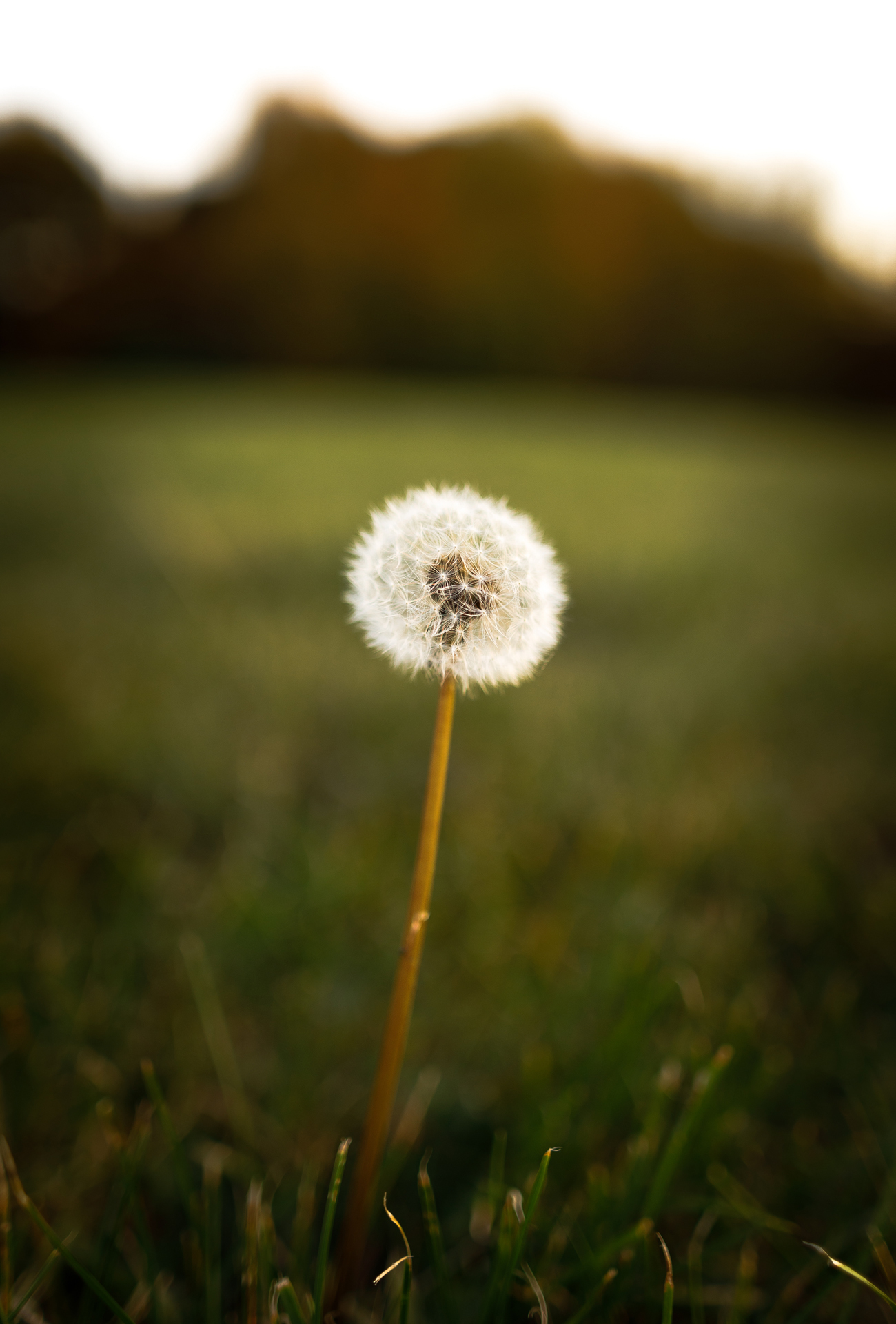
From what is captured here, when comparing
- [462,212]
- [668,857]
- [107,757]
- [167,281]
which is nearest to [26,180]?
[167,281]

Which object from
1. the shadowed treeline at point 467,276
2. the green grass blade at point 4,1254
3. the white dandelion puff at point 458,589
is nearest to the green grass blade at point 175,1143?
the green grass blade at point 4,1254

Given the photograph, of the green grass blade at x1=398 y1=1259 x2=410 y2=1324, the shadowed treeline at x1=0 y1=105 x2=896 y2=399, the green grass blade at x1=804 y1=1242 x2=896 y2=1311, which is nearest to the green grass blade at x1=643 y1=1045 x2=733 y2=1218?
the green grass blade at x1=804 y1=1242 x2=896 y2=1311

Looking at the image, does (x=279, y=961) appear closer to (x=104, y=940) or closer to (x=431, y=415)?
(x=104, y=940)

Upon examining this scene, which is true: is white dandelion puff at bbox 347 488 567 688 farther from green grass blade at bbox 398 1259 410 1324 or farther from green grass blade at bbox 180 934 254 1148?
green grass blade at bbox 180 934 254 1148

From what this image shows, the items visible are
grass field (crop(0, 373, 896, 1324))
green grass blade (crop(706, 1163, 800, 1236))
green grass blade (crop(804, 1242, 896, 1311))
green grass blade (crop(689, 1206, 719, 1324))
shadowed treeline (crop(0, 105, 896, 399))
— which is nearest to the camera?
green grass blade (crop(804, 1242, 896, 1311))

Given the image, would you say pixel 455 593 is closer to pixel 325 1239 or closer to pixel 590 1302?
pixel 325 1239

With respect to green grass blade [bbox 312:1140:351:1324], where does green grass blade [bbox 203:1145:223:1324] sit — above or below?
below

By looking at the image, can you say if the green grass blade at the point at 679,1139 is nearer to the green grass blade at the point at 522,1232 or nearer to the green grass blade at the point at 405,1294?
the green grass blade at the point at 522,1232
